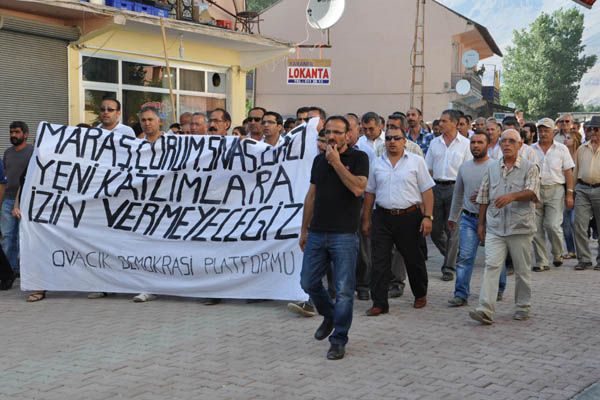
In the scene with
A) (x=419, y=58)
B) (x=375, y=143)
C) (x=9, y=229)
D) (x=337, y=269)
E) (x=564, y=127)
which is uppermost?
(x=419, y=58)

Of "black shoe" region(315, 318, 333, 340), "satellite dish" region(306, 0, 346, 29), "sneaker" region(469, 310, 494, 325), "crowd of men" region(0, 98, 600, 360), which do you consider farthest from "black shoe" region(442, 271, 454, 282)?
"satellite dish" region(306, 0, 346, 29)

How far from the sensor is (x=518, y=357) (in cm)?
645

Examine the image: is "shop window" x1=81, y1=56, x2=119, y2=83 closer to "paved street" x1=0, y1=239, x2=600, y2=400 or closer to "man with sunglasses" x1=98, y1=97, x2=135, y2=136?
"man with sunglasses" x1=98, y1=97, x2=135, y2=136

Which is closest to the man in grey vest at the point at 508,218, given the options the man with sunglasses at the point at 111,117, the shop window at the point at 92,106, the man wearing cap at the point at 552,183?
the man wearing cap at the point at 552,183

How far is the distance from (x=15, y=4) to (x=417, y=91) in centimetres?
2615

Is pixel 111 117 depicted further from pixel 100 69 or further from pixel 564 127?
pixel 564 127

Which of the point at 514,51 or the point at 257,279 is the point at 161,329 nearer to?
the point at 257,279

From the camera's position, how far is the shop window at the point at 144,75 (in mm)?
15735

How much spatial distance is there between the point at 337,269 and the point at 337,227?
342 millimetres

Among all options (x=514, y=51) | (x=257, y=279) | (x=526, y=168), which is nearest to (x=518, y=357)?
(x=526, y=168)

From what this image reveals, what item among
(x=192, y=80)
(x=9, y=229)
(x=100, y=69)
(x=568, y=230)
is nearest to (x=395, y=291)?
(x=568, y=230)

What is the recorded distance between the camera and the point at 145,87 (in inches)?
638

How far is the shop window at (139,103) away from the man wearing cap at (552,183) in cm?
742

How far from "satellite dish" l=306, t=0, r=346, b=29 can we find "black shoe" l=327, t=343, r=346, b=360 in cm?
1338
